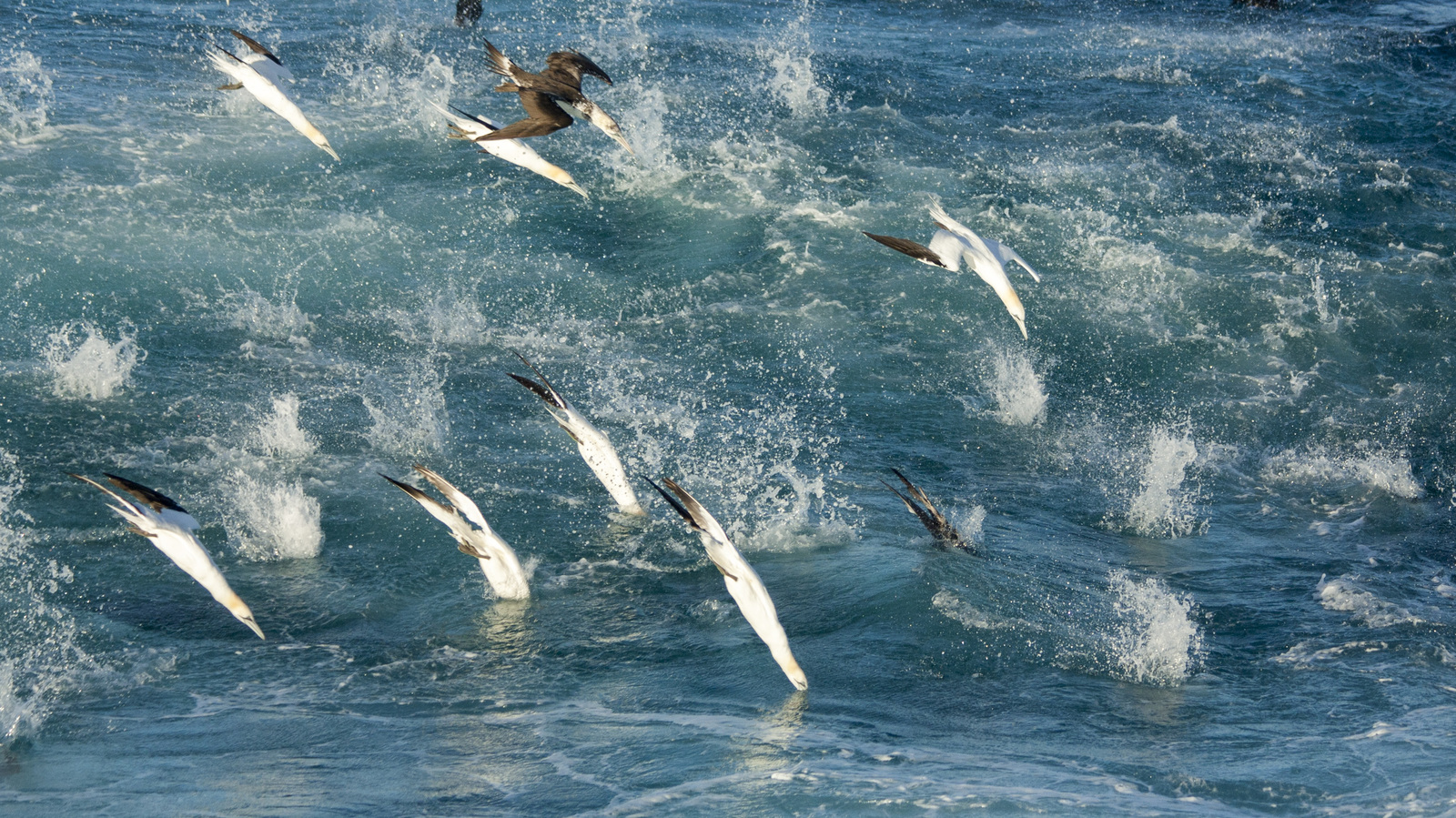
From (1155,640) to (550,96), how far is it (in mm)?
4652

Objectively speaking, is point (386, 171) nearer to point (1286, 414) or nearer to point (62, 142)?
point (62, 142)

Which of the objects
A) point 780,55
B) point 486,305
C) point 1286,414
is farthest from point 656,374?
point 780,55

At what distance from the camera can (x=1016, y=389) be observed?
437 inches

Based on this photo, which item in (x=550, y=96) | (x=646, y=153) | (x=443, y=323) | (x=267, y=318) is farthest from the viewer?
(x=646, y=153)

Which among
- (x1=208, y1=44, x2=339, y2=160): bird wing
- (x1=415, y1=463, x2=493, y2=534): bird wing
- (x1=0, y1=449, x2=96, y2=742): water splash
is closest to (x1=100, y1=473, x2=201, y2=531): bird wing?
(x1=415, y1=463, x2=493, y2=534): bird wing

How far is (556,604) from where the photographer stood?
7.88 m

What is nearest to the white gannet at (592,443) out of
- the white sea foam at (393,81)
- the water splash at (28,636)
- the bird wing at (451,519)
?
the bird wing at (451,519)

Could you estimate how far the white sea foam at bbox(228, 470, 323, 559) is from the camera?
830 centimetres

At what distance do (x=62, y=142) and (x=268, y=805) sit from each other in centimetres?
1075

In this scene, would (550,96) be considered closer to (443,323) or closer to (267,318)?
(443,323)

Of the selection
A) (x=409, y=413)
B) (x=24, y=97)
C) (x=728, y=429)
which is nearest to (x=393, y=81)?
(x=24, y=97)

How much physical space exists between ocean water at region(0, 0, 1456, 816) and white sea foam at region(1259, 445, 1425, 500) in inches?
1.8

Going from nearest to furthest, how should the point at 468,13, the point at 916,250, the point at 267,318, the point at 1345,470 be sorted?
the point at 916,250 → the point at 1345,470 → the point at 267,318 → the point at 468,13

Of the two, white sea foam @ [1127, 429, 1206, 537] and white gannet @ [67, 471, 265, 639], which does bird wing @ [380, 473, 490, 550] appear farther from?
white sea foam @ [1127, 429, 1206, 537]
